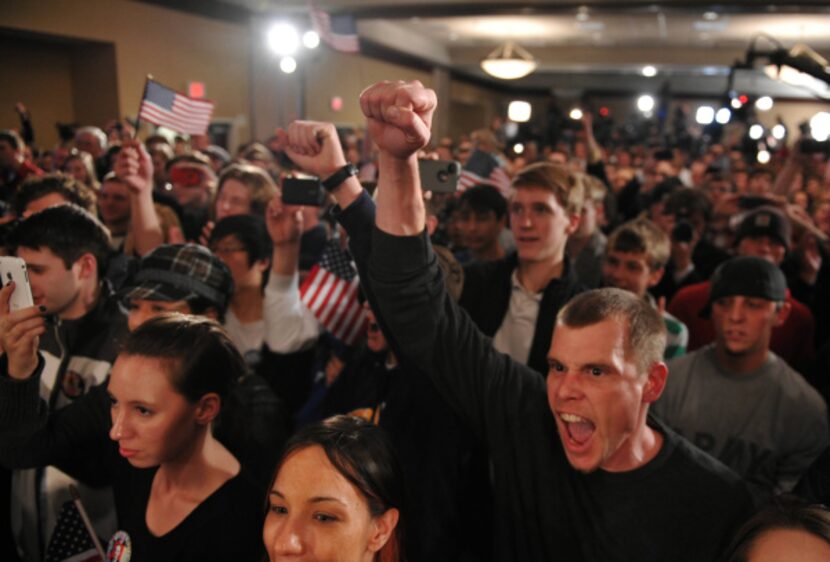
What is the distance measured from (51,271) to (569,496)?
1.92 meters

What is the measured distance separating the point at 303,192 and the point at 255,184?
1.90m

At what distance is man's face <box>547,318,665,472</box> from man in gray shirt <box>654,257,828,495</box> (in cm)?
89

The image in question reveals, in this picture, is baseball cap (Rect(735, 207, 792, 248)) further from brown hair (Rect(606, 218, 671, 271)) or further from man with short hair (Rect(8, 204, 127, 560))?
man with short hair (Rect(8, 204, 127, 560))

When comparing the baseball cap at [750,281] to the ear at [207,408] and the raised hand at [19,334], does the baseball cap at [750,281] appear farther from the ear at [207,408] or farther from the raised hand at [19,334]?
the raised hand at [19,334]

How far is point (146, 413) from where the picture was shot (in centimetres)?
169

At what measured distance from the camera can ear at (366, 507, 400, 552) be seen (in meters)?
1.37

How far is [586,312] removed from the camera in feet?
5.26

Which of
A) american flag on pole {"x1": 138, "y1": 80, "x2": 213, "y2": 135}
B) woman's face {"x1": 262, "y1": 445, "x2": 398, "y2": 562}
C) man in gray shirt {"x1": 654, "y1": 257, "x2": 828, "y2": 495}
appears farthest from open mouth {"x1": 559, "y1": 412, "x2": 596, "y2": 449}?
american flag on pole {"x1": 138, "y1": 80, "x2": 213, "y2": 135}

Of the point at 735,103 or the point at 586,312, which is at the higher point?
the point at 735,103

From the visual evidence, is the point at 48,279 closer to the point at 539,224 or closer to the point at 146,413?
the point at 146,413

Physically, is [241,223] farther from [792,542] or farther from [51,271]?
[792,542]

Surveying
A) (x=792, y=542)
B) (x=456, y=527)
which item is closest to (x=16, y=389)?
(x=456, y=527)

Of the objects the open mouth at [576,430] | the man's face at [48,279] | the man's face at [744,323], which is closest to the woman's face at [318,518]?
the open mouth at [576,430]

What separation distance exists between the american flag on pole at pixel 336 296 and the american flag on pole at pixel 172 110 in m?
2.15
